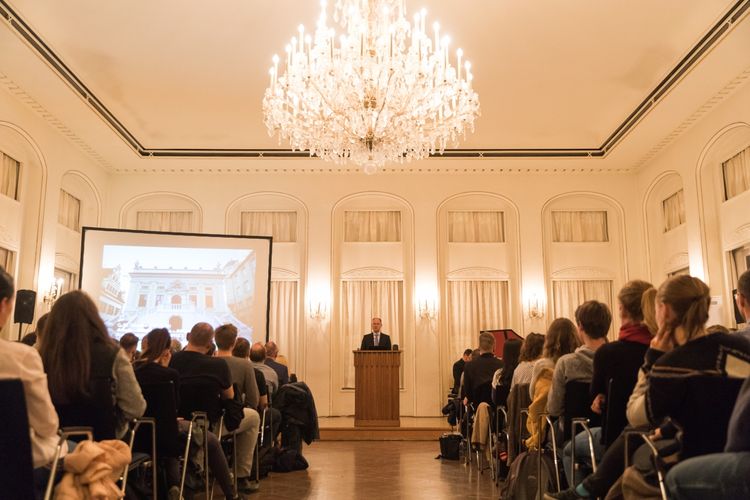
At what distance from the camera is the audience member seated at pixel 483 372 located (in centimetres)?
709

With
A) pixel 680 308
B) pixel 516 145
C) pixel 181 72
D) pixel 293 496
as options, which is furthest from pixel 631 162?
pixel 680 308

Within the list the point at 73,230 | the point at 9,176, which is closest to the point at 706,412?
the point at 9,176

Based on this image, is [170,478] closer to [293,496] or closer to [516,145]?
[293,496]

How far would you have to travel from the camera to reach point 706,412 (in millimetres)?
2488

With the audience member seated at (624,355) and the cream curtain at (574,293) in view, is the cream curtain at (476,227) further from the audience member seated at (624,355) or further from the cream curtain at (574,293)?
the audience member seated at (624,355)

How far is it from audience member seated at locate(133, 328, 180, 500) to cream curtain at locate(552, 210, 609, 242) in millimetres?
10868

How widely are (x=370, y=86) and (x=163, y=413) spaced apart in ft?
13.2

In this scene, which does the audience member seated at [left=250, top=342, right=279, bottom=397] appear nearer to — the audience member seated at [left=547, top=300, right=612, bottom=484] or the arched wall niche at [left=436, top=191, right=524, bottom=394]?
the audience member seated at [left=547, top=300, right=612, bottom=484]

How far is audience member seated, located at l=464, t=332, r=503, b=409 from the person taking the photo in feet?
23.3

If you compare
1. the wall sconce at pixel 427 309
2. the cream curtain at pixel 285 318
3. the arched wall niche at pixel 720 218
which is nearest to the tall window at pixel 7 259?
the cream curtain at pixel 285 318

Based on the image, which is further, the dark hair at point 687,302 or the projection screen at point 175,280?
the projection screen at point 175,280

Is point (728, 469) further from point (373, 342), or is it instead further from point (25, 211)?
point (25, 211)

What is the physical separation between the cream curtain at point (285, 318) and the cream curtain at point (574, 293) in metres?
5.27

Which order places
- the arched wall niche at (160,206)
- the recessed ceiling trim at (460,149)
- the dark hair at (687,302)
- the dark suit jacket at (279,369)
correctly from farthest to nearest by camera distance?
1. the arched wall niche at (160,206)
2. the recessed ceiling trim at (460,149)
3. the dark suit jacket at (279,369)
4. the dark hair at (687,302)
